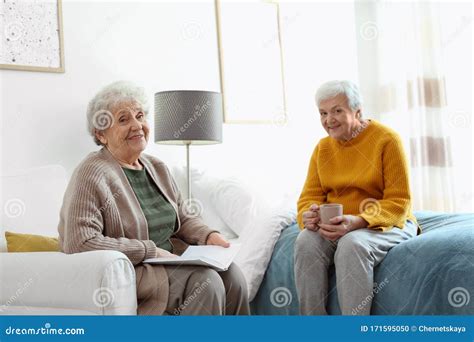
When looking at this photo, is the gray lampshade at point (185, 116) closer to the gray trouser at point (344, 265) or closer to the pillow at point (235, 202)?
the pillow at point (235, 202)

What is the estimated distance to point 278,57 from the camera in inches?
158

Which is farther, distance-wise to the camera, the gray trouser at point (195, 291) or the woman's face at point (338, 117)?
the woman's face at point (338, 117)

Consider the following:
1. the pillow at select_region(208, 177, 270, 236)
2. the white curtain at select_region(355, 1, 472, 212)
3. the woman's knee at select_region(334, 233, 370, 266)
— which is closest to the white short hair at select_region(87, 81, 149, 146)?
the woman's knee at select_region(334, 233, 370, 266)

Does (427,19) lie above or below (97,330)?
above

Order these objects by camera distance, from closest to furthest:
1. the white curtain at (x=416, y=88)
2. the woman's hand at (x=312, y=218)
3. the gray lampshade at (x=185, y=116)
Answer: the woman's hand at (x=312, y=218), the gray lampshade at (x=185, y=116), the white curtain at (x=416, y=88)

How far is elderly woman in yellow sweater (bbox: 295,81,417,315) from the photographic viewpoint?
7.02 feet

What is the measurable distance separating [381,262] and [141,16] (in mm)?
1986

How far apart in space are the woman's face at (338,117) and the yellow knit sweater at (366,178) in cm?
5

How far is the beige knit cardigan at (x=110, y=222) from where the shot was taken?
6.09 feet

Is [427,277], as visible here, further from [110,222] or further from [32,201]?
[32,201]

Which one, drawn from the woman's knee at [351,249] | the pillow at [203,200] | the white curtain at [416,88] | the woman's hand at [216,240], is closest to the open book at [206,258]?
the woman's hand at [216,240]

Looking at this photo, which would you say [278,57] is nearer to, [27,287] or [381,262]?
[381,262]

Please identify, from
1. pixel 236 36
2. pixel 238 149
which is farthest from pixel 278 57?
pixel 238 149

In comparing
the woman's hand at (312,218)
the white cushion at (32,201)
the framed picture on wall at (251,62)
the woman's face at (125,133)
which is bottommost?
the woman's hand at (312,218)
